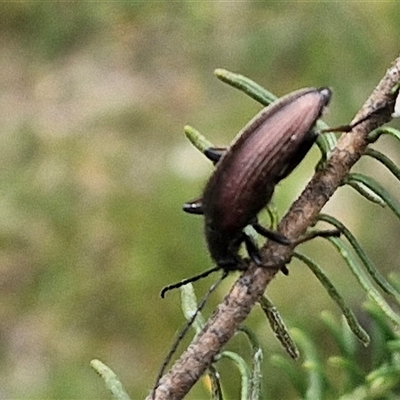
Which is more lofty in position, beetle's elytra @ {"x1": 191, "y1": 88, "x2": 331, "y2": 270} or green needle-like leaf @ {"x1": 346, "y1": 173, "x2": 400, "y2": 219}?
beetle's elytra @ {"x1": 191, "y1": 88, "x2": 331, "y2": 270}

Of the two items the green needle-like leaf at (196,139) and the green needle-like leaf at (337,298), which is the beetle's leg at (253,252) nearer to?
the green needle-like leaf at (337,298)

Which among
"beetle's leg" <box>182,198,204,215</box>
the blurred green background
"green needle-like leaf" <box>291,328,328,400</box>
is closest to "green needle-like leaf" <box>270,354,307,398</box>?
"green needle-like leaf" <box>291,328,328,400</box>

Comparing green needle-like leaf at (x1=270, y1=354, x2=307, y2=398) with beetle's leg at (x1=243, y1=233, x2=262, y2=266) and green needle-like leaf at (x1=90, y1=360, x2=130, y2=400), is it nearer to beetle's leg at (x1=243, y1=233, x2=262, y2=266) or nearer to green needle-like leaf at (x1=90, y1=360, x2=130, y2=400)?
beetle's leg at (x1=243, y1=233, x2=262, y2=266)

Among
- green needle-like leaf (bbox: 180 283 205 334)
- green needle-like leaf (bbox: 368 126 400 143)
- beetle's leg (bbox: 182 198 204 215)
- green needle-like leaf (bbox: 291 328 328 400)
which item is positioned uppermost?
beetle's leg (bbox: 182 198 204 215)

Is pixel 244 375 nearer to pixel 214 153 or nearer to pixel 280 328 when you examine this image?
pixel 280 328

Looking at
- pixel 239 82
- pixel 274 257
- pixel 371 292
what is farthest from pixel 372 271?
pixel 239 82

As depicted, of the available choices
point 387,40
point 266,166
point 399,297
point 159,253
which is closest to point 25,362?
point 159,253

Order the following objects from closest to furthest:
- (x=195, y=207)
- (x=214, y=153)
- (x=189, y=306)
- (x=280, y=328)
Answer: (x=280, y=328), (x=189, y=306), (x=214, y=153), (x=195, y=207)
